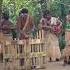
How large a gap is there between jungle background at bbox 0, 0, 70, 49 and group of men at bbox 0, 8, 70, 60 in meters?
1.97

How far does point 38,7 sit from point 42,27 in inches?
240

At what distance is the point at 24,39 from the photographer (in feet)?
32.0

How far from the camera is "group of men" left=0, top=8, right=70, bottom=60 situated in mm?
9797

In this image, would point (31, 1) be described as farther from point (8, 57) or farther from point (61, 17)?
point (8, 57)

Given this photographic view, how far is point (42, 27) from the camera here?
10820mm

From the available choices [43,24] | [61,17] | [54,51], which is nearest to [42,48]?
[43,24]

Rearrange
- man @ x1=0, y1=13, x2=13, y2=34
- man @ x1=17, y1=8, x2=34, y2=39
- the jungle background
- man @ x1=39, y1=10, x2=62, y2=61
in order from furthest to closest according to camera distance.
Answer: the jungle background < man @ x1=39, y1=10, x2=62, y2=61 < man @ x1=0, y1=13, x2=13, y2=34 < man @ x1=17, y1=8, x2=34, y2=39

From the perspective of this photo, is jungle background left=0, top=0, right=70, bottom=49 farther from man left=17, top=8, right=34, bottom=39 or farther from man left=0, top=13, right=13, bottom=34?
man left=17, top=8, right=34, bottom=39

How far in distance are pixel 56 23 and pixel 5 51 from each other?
2775mm

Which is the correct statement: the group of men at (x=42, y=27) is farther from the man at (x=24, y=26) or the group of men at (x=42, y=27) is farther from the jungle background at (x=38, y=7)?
the jungle background at (x=38, y=7)

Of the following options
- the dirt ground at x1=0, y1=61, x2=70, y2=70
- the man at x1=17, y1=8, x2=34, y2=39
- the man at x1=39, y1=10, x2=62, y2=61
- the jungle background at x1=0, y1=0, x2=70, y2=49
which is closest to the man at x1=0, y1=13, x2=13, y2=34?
the man at x1=17, y1=8, x2=34, y2=39

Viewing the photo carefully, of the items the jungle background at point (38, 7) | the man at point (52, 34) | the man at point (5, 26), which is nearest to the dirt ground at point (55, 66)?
the man at point (52, 34)

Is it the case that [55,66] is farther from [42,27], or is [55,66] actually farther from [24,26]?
[24,26]

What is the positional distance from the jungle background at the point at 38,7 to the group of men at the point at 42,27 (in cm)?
197
